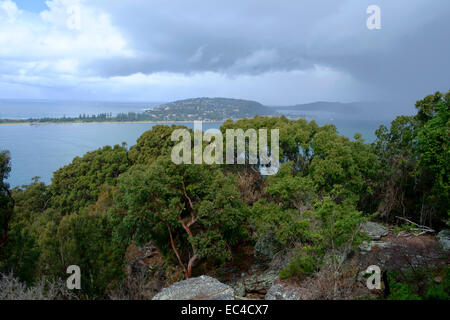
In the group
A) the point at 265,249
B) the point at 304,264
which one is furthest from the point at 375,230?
the point at 304,264

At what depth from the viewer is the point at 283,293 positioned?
8008mm

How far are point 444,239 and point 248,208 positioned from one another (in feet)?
28.0

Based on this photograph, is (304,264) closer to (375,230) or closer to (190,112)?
(375,230)

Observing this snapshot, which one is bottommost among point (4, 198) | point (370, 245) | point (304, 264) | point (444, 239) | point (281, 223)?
point (370, 245)

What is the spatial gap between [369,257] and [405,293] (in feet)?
14.3

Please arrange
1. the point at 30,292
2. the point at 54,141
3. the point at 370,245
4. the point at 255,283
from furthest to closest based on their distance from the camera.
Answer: the point at 54,141, the point at 370,245, the point at 255,283, the point at 30,292

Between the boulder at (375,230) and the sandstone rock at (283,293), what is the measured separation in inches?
249

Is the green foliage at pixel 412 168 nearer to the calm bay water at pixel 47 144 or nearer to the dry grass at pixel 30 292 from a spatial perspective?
the dry grass at pixel 30 292

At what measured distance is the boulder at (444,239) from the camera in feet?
37.0

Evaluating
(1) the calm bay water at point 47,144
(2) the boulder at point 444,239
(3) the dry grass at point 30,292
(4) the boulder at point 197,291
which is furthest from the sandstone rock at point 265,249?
(1) the calm bay water at point 47,144

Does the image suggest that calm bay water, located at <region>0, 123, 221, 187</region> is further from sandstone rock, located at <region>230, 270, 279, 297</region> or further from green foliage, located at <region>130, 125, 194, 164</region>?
sandstone rock, located at <region>230, 270, 279, 297</region>

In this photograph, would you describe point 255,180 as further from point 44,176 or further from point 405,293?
point 44,176

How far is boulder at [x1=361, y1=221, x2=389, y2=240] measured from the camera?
1270 cm
